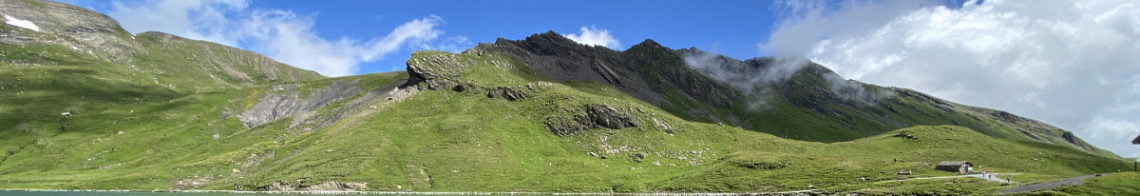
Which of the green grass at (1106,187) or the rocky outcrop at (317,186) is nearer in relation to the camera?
the green grass at (1106,187)

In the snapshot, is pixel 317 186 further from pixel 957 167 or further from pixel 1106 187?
pixel 1106 187

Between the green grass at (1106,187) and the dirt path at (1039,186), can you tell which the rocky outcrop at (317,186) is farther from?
the green grass at (1106,187)

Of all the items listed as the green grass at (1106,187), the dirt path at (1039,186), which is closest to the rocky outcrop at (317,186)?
the dirt path at (1039,186)

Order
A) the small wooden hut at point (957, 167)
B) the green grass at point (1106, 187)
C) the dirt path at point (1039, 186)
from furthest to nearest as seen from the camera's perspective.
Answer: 1. the small wooden hut at point (957, 167)
2. the dirt path at point (1039, 186)
3. the green grass at point (1106, 187)

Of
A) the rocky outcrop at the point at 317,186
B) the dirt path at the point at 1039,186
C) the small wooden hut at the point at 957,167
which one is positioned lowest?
the rocky outcrop at the point at 317,186

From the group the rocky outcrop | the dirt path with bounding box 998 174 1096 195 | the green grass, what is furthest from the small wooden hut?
the rocky outcrop

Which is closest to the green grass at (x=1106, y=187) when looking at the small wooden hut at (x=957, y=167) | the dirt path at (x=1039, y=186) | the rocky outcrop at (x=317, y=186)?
the dirt path at (x=1039, y=186)

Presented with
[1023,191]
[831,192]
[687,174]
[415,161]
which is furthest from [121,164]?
[1023,191]

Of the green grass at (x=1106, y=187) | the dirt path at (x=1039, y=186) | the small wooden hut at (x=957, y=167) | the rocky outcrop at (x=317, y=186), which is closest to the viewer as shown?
the green grass at (x=1106, y=187)

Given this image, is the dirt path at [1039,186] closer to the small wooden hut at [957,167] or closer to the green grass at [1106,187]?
the green grass at [1106,187]

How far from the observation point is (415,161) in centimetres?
18625

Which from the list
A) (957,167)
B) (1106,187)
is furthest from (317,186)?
(1106,187)

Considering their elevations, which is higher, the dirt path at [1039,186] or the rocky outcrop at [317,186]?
the dirt path at [1039,186]

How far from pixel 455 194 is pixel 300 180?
43.8 m
